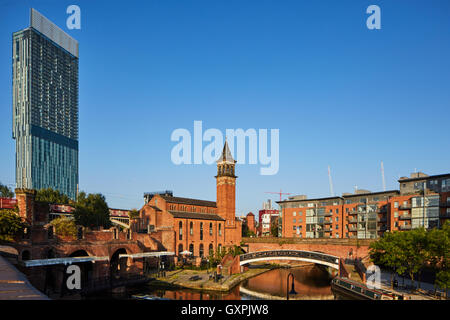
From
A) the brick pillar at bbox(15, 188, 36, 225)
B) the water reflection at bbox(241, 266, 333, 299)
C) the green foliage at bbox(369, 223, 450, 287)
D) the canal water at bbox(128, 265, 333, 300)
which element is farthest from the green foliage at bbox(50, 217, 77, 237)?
the green foliage at bbox(369, 223, 450, 287)

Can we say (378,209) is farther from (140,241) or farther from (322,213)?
(140,241)

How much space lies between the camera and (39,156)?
605 feet

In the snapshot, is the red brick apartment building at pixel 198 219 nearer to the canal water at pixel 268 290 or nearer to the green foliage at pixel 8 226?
the canal water at pixel 268 290

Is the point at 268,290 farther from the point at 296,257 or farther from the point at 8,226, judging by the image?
the point at 8,226

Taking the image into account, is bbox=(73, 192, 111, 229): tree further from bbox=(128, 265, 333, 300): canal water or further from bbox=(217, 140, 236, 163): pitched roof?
bbox=(217, 140, 236, 163): pitched roof

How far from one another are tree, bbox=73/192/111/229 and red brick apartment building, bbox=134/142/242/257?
386 inches

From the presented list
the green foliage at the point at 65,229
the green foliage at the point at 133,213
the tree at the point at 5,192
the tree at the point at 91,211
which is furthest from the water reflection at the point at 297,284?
the tree at the point at 5,192

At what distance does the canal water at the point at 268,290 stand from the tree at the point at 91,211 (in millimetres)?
31596

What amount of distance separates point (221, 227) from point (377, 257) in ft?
160

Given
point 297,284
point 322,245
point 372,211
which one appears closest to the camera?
point 297,284

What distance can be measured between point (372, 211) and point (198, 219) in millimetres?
45861

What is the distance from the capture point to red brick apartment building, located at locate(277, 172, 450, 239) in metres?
72.0

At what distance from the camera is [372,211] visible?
89.4 metres

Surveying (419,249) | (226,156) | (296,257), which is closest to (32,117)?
(226,156)
